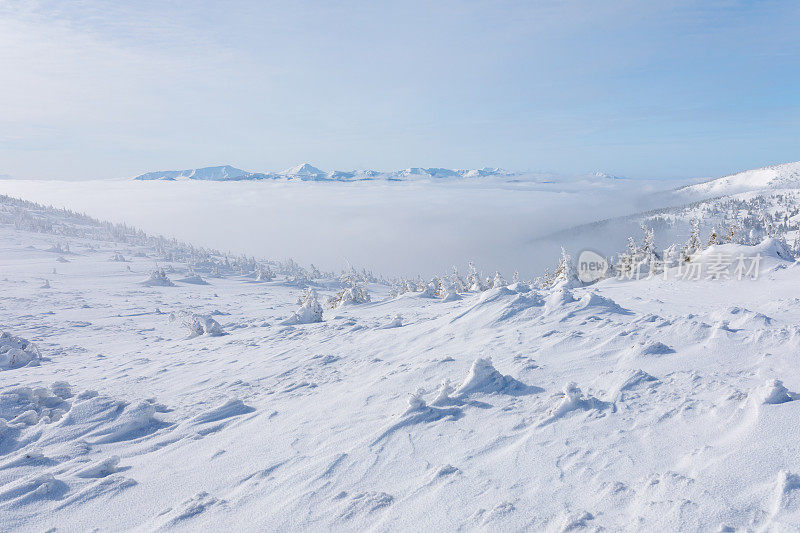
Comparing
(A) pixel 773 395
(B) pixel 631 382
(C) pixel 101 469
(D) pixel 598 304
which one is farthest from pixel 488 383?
(C) pixel 101 469

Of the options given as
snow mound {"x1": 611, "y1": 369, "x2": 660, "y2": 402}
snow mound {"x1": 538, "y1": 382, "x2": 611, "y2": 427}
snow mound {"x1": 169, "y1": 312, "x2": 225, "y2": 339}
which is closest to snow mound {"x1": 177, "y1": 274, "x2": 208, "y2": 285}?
snow mound {"x1": 169, "y1": 312, "x2": 225, "y2": 339}

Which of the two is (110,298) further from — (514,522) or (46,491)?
(514,522)

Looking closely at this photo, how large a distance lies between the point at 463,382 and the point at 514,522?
327 centimetres

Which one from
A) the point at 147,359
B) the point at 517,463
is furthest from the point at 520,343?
the point at 147,359

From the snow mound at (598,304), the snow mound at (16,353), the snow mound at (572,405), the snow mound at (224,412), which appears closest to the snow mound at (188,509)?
the snow mound at (224,412)

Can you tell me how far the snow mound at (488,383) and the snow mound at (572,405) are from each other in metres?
0.84

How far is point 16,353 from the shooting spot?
14.7 meters

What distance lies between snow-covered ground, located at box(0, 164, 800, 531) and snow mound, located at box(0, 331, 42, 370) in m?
3.21

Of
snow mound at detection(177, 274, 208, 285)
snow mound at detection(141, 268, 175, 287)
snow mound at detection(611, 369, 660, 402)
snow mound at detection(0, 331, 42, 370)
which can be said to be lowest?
snow mound at detection(177, 274, 208, 285)

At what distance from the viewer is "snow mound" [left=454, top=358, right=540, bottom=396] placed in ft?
23.4

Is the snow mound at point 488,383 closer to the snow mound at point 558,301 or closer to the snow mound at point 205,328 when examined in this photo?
the snow mound at point 558,301

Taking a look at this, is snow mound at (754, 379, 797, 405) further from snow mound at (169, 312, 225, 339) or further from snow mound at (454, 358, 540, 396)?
snow mound at (169, 312, 225, 339)

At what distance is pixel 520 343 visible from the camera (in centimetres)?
962

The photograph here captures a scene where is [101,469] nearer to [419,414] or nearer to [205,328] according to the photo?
[419,414]
